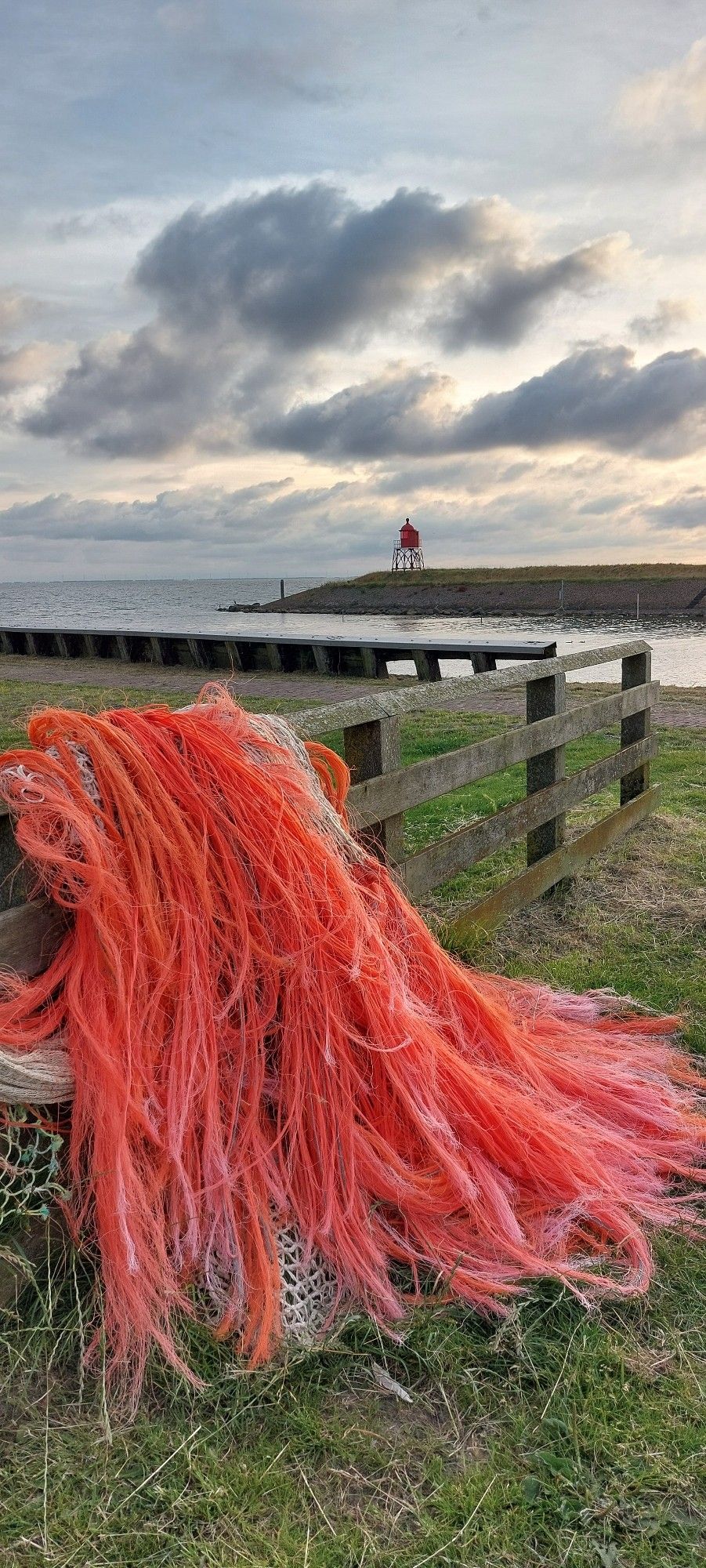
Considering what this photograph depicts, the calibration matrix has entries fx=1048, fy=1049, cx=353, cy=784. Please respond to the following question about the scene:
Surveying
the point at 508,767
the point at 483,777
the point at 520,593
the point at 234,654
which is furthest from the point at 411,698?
the point at 520,593

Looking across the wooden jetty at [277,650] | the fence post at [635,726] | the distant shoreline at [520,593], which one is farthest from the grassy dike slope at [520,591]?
the fence post at [635,726]

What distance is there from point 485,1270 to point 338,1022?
0.66m

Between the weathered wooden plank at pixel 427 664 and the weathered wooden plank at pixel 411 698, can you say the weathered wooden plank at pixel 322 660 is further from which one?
the weathered wooden plank at pixel 411 698

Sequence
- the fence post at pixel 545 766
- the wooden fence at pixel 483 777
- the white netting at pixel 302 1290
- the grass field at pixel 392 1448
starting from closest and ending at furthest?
the grass field at pixel 392 1448
the white netting at pixel 302 1290
the wooden fence at pixel 483 777
the fence post at pixel 545 766

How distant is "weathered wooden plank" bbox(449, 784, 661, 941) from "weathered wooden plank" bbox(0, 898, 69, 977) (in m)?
2.35

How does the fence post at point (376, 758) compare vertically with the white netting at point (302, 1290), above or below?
above

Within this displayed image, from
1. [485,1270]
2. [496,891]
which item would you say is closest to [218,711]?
[485,1270]

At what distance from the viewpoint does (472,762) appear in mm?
4562

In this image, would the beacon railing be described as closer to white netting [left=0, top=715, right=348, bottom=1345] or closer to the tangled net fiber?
the tangled net fiber

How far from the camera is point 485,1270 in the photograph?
244cm

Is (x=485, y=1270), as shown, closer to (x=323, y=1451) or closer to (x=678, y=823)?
(x=323, y=1451)

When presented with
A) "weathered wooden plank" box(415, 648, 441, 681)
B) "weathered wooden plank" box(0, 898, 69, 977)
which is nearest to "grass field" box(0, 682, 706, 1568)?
"weathered wooden plank" box(0, 898, 69, 977)

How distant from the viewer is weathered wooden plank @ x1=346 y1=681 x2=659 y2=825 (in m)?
3.76

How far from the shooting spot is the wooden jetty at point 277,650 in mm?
14023
